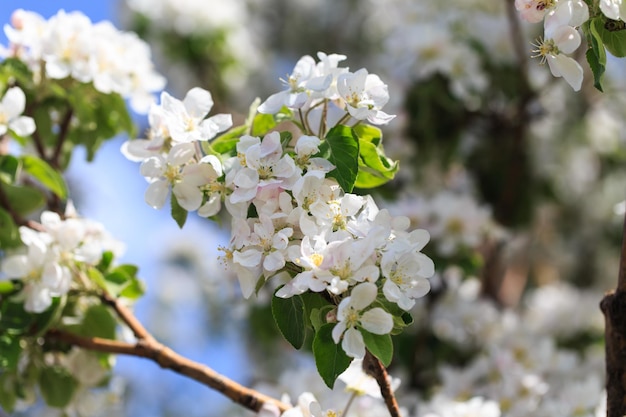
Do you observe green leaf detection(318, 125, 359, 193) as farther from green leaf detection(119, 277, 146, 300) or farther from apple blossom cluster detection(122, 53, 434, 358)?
green leaf detection(119, 277, 146, 300)

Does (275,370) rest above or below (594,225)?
below

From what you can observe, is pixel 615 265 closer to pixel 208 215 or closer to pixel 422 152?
pixel 422 152

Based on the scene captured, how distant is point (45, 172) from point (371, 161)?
24.0 inches

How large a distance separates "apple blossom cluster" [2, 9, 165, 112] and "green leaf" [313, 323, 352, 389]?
75 centimetres

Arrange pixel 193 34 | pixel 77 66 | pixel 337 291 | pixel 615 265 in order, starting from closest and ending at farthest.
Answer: pixel 337 291, pixel 77 66, pixel 193 34, pixel 615 265

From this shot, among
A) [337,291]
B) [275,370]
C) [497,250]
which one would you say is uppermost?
[497,250]

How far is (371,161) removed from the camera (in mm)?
983

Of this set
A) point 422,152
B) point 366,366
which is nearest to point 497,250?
point 422,152

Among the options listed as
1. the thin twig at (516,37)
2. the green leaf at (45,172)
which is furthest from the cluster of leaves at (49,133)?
the thin twig at (516,37)

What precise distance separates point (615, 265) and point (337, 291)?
110 inches

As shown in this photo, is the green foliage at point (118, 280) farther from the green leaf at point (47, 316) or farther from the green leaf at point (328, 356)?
the green leaf at point (328, 356)

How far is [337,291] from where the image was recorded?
784 millimetres

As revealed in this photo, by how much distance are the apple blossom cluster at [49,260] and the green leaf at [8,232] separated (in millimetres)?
64

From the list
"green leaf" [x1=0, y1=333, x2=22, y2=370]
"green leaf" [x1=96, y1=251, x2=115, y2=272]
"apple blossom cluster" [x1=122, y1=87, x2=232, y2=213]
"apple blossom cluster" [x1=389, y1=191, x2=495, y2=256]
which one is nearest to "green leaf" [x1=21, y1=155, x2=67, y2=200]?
"green leaf" [x1=96, y1=251, x2=115, y2=272]
